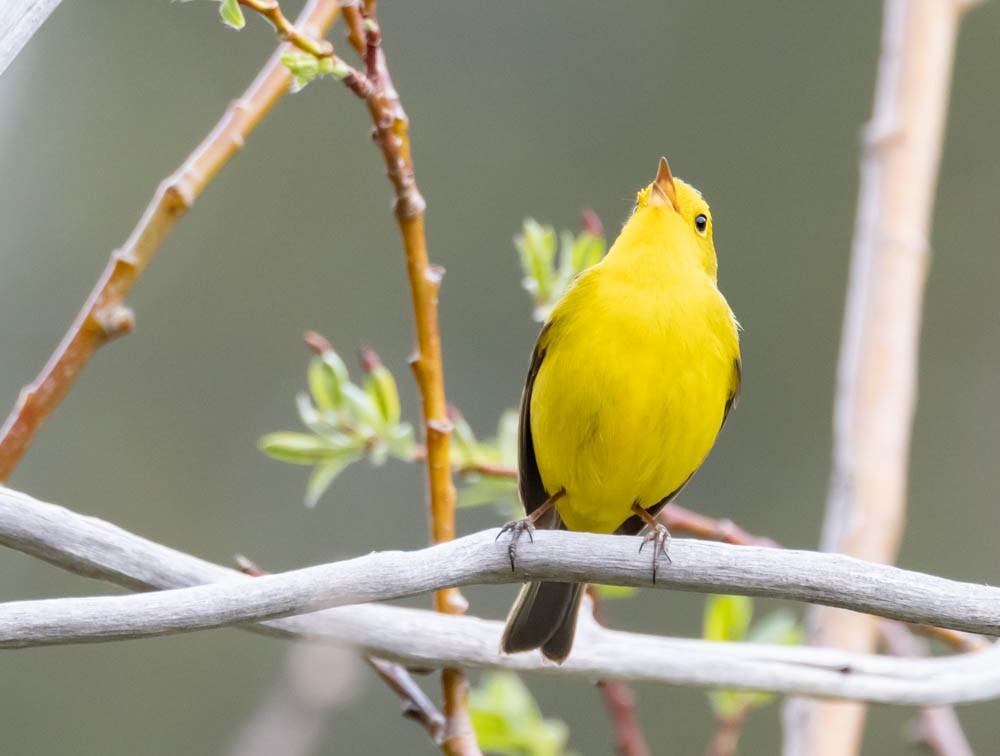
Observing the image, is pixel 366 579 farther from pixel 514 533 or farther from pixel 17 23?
pixel 17 23

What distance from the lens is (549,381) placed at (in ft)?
11.6

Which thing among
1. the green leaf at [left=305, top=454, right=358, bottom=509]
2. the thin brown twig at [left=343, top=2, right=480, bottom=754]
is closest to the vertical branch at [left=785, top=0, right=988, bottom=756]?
the thin brown twig at [left=343, top=2, right=480, bottom=754]

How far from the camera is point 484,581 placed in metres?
2.14

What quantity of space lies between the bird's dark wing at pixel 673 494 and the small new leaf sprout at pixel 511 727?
2.51 ft

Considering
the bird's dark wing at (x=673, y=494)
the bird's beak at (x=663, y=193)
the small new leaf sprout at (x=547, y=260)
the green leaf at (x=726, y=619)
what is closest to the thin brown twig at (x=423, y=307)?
the small new leaf sprout at (x=547, y=260)

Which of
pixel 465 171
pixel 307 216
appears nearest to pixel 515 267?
pixel 465 171

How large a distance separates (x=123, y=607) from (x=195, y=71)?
11.0 meters

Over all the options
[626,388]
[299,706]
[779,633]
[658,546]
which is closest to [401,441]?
[626,388]

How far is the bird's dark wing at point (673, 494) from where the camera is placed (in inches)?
145

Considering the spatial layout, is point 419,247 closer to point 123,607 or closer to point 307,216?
point 123,607

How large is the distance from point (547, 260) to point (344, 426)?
60cm

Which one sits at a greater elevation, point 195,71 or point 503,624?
point 195,71

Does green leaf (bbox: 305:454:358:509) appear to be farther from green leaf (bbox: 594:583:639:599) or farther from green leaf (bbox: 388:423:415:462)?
green leaf (bbox: 594:583:639:599)

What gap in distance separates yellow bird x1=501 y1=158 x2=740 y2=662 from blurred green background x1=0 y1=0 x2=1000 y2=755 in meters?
5.75
